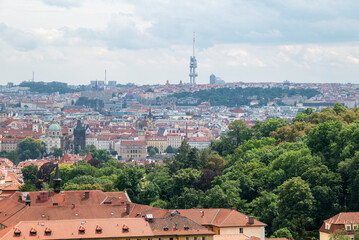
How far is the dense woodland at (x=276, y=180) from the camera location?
67812 millimetres

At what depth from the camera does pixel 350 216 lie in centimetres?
6172

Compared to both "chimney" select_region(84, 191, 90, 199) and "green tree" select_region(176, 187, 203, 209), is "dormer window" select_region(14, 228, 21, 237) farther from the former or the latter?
"green tree" select_region(176, 187, 203, 209)

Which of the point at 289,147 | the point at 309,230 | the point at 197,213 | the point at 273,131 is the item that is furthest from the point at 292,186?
the point at 273,131

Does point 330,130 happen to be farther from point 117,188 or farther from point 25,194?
point 25,194

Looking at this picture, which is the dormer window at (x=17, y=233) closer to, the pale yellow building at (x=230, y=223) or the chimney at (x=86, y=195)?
the pale yellow building at (x=230, y=223)

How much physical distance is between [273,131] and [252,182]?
1261 inches

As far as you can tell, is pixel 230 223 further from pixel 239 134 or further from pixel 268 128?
pixel 268 128

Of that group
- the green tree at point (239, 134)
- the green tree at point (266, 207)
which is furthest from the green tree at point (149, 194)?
the green tree at point (239, 134)

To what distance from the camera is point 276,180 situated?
254ft

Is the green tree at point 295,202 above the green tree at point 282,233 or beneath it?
above

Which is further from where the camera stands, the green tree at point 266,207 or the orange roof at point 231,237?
the green tree at point 266,207

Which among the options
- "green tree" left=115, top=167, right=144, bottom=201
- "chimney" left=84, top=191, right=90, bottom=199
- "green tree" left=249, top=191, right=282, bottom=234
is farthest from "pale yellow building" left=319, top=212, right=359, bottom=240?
"green tree" left=115, top=167, right=144, bottom=201

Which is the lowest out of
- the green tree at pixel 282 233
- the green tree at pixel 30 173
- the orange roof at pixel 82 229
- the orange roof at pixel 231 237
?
the green tree at pixel 30 173

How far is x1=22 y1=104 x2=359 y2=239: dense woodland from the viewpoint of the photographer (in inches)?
2670
